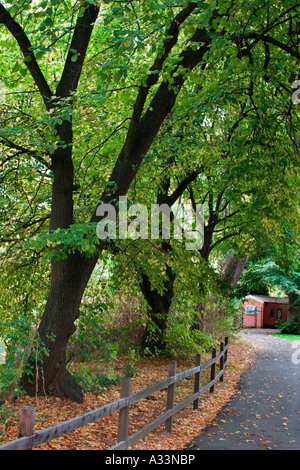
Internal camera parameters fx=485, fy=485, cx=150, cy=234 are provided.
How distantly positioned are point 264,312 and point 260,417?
42106 millimetres

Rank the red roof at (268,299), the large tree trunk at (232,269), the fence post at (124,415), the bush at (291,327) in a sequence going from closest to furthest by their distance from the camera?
the fence post at (124,415), the large tree trunk at (232,269), the bush at (291,327), the red roof at (268,299)

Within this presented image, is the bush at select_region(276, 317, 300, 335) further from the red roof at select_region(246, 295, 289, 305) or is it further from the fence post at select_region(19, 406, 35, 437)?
the fence post at select_region(19, 406, 35, 437)

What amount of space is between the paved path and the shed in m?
33.5

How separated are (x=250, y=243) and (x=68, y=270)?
433 inches

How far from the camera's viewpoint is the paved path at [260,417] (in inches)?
292

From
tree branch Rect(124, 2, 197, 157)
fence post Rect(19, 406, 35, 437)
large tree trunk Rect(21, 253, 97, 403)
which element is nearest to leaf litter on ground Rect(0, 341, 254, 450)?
large tree trunk Rect(21, 253, 97, 403)

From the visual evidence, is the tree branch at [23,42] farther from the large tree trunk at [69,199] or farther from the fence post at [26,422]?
the fence post at [26,422]

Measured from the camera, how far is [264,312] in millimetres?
50281

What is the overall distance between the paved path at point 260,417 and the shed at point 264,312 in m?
33.5

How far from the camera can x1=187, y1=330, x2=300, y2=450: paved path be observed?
7420 millimetres

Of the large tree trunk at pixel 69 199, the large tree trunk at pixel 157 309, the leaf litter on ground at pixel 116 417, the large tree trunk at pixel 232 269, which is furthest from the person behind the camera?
the large tree trunk at pixel 232 269

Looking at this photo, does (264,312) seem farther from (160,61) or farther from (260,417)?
(160,61)

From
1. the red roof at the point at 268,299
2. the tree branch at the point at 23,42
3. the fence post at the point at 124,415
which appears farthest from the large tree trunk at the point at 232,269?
the red roof at the point at 268,299
